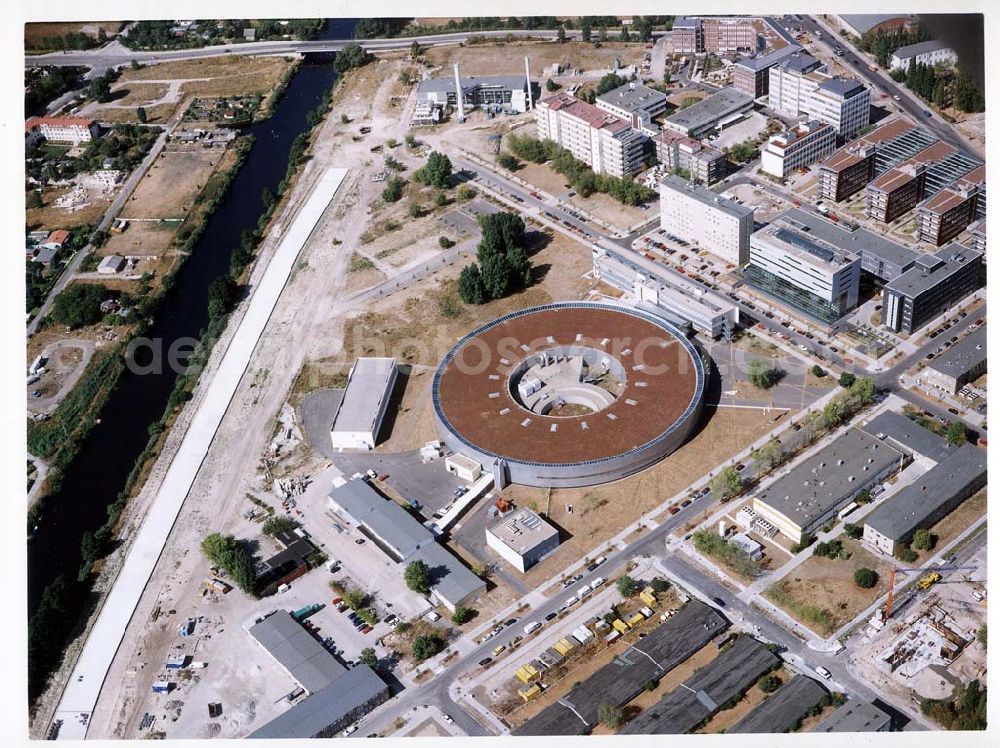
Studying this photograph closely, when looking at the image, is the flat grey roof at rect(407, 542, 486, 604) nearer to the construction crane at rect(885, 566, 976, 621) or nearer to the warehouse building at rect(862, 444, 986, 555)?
the construction crane at rect(885, 566, 976, 621)

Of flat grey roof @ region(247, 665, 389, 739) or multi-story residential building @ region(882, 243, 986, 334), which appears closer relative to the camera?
flat grey roof @ region(247, 665, 389, 739)

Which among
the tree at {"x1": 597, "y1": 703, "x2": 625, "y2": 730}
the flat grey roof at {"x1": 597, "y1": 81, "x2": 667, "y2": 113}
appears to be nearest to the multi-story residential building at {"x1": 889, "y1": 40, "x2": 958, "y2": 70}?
the flat grey roof at {"x1": 597, "y1": 81, "x2": 667, "y2": 113}

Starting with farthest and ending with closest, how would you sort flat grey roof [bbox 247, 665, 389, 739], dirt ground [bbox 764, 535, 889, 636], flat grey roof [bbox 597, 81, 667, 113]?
flat grey roof [bbox 597, 81, 667, 113], dirt ground [bbox 764, 535, 889, 636], flat grey roof [bbox 247, 665, 389, 739]

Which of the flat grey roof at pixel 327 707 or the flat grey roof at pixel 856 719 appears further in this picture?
the flat grey roof at pixel 327 707

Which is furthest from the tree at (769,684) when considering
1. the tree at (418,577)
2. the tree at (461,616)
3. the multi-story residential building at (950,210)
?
the multi-story residential building at (950,210)

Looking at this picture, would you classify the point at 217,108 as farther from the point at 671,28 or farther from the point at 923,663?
the point at 923,663

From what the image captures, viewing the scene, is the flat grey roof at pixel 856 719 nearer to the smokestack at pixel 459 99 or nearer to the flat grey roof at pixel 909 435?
the flat grey roof at pixel 909 435
